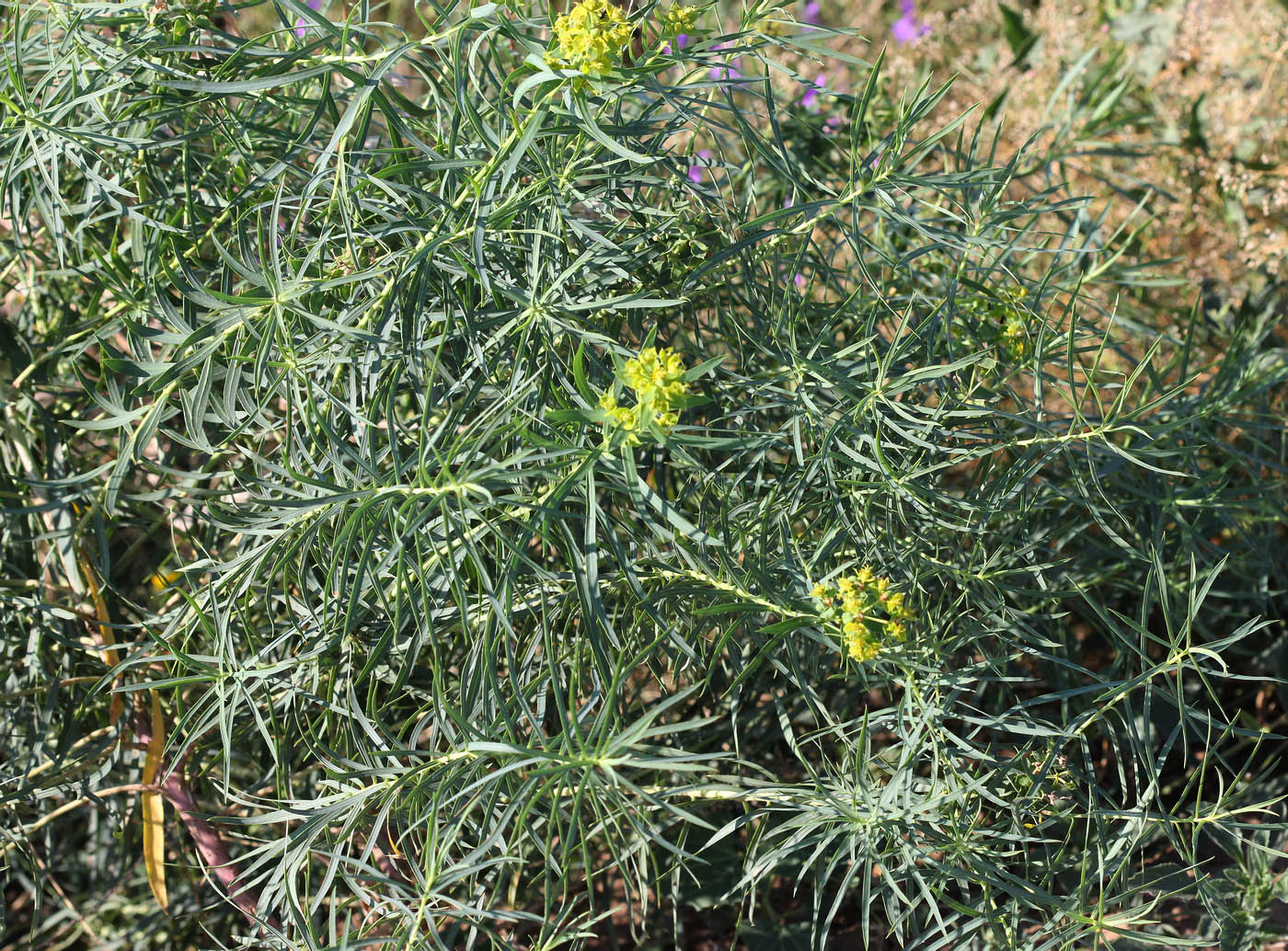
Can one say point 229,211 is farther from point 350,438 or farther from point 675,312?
point 675,312

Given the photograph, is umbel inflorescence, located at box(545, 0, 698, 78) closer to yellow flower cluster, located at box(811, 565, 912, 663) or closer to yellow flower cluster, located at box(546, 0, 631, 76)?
yellow flower cluster, located at box(546, 0, 631, 76)

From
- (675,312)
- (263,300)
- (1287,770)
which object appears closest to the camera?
(263,300)

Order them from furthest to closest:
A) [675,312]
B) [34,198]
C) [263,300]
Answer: [675,312] → [34,198] → [263,300]

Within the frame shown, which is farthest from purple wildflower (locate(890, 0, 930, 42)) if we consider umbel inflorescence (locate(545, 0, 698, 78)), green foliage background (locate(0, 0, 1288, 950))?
umbel inflorescence (locate(545, 0, 698, 78))

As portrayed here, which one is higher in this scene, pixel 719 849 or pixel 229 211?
pixel 229 211

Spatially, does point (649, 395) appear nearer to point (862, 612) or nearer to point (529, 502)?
point (529, 502)

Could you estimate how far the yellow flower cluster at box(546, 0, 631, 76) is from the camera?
29.0 inches

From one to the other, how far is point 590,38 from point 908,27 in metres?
2.86

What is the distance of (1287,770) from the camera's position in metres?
1.61

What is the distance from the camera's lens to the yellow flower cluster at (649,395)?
0.72 meters

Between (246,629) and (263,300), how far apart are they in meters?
0.29

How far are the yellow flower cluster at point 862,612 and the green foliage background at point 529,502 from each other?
3 cm

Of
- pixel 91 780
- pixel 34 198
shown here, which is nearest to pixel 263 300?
pixel 34 198

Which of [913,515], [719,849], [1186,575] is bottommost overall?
[719,849]
